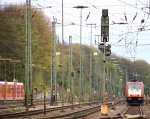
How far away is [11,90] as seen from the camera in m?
73.9

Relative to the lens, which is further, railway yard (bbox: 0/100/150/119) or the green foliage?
the green foliage

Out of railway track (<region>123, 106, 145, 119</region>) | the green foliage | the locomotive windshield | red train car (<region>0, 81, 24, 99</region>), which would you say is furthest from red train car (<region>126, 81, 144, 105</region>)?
railway track (<region>123, 106, 145, 119</region>)

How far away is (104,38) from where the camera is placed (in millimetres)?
32188

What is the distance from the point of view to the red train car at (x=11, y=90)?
69250 millimetres

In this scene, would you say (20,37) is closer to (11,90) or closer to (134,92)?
(11,90)

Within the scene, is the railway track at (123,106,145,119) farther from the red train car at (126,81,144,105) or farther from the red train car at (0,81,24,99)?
the red train car at (0,81,24,99)

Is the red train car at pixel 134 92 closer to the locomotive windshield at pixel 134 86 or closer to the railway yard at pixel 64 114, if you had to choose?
the locomotive windshield at pixel 134 86

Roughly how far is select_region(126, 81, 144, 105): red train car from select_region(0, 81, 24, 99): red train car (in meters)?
19.1

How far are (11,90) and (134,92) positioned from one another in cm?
2102

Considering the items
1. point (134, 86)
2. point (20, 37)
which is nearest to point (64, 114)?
point (134, 86)

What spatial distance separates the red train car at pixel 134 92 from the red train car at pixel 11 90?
19071 millimetres

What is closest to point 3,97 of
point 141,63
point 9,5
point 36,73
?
point 36,73

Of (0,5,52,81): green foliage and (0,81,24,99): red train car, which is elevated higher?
(0,5,52,81): green foliage

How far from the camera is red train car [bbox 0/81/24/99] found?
2726 inches
